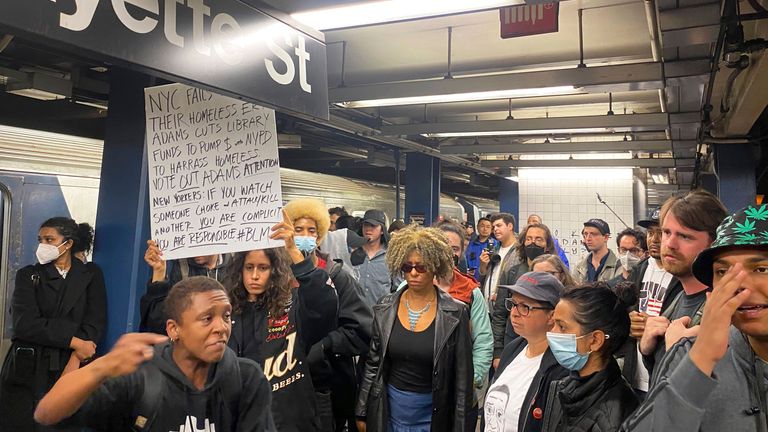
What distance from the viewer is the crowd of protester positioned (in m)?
1.27

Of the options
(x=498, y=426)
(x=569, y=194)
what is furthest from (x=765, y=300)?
(x=569, y=194)

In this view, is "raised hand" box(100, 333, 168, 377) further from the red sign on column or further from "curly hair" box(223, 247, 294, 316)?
the red sign on column

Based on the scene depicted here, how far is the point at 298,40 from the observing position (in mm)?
2789

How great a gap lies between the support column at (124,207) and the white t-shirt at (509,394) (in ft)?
8.91

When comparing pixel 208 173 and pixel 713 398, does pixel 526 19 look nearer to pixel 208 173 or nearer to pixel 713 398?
pixel 208 173

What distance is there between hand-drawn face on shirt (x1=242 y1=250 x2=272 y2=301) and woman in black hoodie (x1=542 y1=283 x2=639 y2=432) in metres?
1.39

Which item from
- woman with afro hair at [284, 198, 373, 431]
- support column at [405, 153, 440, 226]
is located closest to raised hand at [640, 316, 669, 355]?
woman with afro hair at [284, 198, 373, 431]

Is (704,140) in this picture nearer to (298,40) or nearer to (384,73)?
(384,73)

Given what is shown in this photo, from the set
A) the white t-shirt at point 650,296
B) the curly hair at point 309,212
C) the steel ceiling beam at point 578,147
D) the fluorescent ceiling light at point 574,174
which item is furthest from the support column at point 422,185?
the white t-shirt at point 650,296

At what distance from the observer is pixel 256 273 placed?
2.69 metres

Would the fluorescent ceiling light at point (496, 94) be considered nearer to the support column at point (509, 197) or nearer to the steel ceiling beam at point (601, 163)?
the steel ceiling beam at point (601, 163)

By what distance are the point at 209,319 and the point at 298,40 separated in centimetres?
157

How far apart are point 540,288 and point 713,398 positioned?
4.09ft

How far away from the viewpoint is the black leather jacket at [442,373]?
2.79 meters
